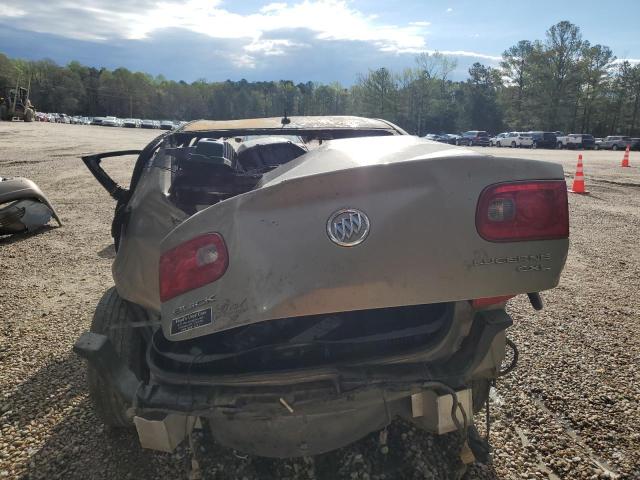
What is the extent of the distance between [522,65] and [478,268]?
3104 inches

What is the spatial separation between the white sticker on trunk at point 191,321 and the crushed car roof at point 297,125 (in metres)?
1.75

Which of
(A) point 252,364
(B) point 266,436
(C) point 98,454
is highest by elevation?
(A) point 252,364

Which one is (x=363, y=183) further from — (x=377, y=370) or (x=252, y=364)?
(x=252, y=364)

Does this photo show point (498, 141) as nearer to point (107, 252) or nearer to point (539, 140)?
point (539, 140)

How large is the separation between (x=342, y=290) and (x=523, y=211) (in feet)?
2.19

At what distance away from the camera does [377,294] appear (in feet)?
4.84

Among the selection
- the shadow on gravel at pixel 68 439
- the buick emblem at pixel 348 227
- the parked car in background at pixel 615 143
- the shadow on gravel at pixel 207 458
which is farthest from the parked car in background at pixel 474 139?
the buick emblem at pixel 348 227

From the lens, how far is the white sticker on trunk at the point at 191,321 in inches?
60.2

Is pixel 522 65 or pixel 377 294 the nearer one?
pixel 377 294

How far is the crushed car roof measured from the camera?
3.10 metres

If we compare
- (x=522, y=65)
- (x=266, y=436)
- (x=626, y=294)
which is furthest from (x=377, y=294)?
(x=522, y=65)

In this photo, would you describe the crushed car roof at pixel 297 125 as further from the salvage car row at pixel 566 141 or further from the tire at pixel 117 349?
the salvage car row at pixel 566 141

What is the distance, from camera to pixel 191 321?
1564 millimetres

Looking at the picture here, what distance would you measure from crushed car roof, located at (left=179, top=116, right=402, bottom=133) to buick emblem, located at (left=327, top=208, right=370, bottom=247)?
169 cm
